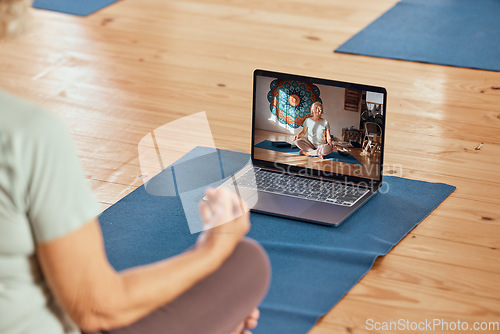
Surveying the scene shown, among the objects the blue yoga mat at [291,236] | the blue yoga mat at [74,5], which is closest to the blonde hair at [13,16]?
the blue yoga mat at [291,236]

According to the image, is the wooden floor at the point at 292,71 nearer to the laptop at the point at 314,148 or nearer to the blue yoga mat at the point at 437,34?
the blue yoga mat at the point at 437,34

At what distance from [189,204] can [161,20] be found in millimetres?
1718

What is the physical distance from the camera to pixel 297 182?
1866 millimetres

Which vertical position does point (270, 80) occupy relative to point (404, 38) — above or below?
above

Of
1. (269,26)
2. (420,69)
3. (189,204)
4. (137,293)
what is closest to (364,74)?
(420,69)

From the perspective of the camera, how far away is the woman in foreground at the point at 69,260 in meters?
0.77

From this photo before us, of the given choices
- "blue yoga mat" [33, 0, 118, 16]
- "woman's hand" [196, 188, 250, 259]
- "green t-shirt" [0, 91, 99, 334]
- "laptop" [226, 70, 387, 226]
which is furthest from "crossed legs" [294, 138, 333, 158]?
"blue yoga mat" [33, 0, 118, 16]

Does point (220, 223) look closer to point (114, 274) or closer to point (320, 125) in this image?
point (114, 274)

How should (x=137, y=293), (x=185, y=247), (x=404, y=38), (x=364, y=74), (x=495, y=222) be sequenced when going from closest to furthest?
(x=137, y=293) < (x=185, y=247) < (x=495, y=222) < (x=364, y=74) < (x=404, y=38)

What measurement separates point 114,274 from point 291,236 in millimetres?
879

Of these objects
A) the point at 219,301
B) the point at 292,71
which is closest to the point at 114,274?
the point at 219,301

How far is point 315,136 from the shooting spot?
1812mm

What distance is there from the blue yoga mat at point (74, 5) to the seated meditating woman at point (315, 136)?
1.95m

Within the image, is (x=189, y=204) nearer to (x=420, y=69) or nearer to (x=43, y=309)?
(x=43, y=309)
